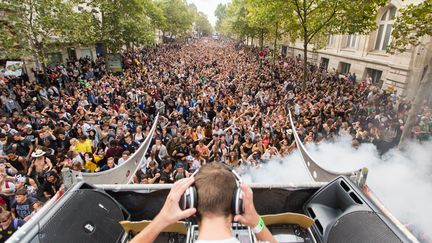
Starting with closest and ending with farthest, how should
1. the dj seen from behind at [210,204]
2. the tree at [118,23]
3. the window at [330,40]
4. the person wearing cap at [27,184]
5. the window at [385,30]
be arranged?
1. the dj seen from behind at [210,204]
2. the person wearing cap at [27,184]
3. the window at [385,30]
4. the tree at [118,23]
5. the window at [330,40]

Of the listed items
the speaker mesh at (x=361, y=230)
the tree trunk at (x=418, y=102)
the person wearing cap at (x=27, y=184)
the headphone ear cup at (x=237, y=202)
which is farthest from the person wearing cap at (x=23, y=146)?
the tree trunk at (x=418, y=102)

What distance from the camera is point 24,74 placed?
1691cm

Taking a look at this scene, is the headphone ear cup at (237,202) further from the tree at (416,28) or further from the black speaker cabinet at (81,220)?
the tree at (416,28)

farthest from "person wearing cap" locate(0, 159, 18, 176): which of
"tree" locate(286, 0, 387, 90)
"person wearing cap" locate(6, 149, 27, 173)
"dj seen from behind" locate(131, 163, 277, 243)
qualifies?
"tree" locate(286, 0, 387, 90)

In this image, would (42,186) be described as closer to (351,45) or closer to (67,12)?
(67,12)

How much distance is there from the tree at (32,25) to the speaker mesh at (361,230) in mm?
15323

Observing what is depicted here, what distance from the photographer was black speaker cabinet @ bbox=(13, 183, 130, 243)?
6.14 feet

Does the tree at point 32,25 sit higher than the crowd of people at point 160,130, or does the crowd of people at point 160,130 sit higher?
the tree at point 32,25

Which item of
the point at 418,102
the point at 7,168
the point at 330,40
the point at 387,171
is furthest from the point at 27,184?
the point at 330,40

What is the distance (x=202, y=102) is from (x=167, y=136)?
11.8ft

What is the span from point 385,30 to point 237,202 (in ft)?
71.9

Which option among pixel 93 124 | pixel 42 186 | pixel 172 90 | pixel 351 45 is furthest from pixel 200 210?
pixel 351 45

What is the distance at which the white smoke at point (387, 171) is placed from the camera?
16.7 feet

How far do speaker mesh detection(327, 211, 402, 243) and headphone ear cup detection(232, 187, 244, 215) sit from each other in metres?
1.20
